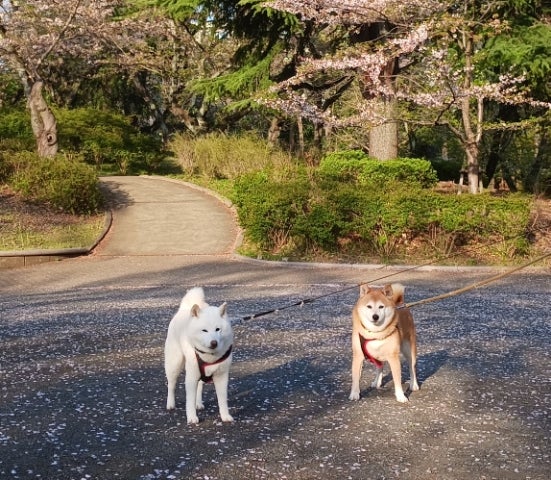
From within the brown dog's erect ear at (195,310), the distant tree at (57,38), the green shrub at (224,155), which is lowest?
the brown dog's erect ear at (195,310)

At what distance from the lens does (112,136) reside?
2967 centimetres

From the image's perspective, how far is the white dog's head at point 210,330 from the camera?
480cm

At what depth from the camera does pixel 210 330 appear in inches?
190

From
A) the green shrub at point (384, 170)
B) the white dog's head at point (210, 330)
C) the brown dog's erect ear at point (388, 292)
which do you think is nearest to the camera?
the white dog's head at point (210, 330)

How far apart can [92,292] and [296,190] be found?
534 cm

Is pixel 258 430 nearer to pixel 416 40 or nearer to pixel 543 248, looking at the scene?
pixel 543 248

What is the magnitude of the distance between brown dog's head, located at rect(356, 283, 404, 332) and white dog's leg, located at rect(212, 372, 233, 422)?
1.14m

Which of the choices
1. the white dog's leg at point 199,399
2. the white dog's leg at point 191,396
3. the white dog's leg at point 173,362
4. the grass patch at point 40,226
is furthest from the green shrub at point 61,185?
the white dog's leg at point 191,396

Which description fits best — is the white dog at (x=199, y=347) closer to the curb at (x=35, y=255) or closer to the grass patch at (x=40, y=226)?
the curb at (x=35, y=255)

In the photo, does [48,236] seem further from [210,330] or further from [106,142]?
[210,330]

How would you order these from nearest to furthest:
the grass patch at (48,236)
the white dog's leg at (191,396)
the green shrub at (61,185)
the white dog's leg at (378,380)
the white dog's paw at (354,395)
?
the white dog's leg at (191,396), the white dog's paw at (354,395), the white dog's leg at (378,380), the grass patch at (48,236), the green shrub at (61,185)

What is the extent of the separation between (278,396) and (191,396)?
42.9 inches

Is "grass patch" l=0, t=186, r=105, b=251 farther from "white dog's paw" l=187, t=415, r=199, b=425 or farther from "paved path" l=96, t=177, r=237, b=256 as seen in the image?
"white dog's paw" l=187, t=415, r=199, b=425

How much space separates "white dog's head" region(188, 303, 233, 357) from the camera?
480 centimetres
